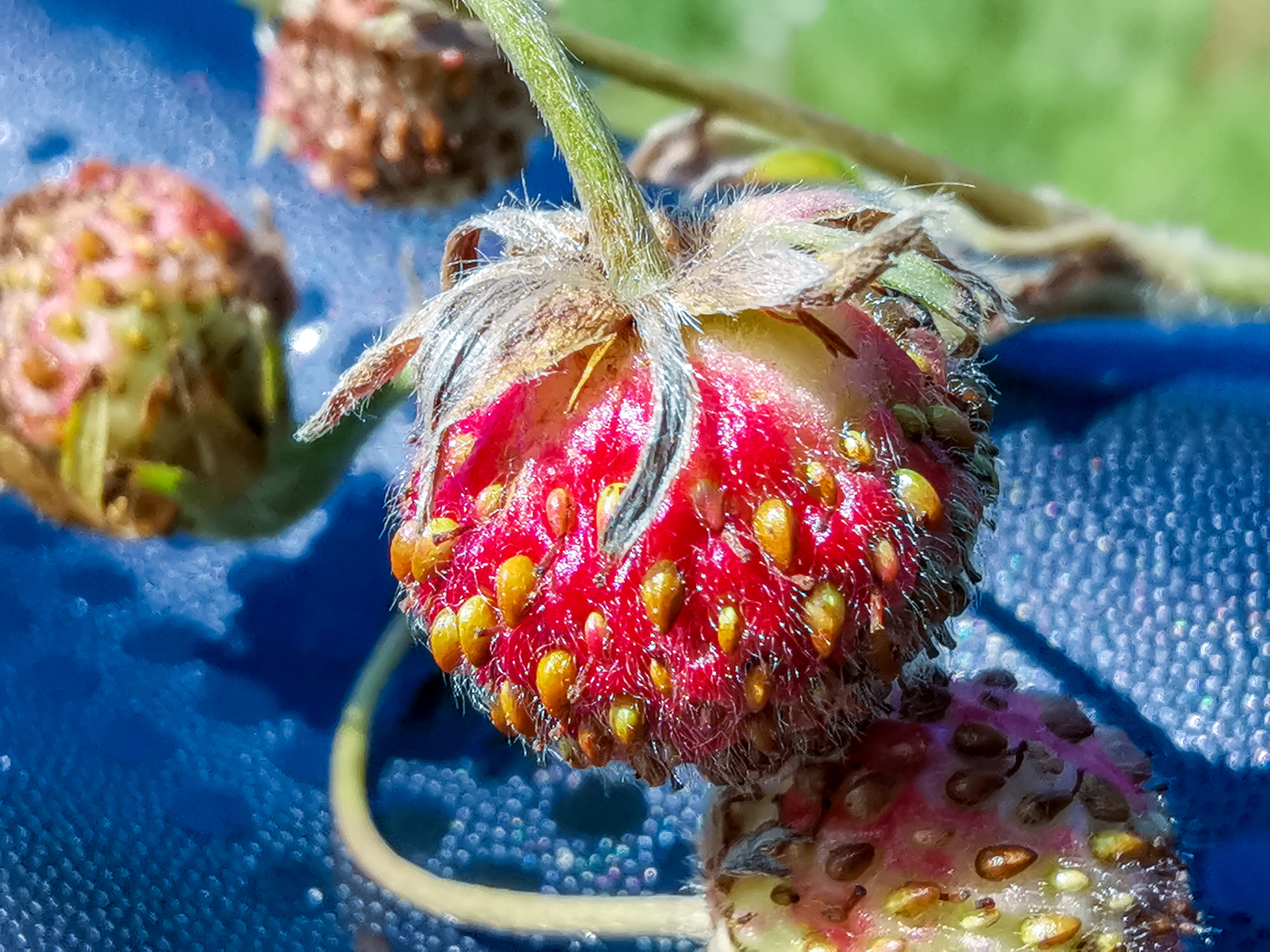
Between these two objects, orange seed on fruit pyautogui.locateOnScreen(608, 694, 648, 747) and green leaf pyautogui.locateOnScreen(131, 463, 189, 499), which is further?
green leaf pyautogui.locateOnScreen(131, 463, 189, 499)

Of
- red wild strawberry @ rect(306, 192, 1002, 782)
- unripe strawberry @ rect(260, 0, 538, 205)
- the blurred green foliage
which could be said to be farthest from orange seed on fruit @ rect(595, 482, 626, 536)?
the blurred green foliage

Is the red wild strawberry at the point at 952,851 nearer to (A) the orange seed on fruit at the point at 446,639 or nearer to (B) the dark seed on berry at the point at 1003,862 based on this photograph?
(B) the dark seed on berry at the point at 1003,862

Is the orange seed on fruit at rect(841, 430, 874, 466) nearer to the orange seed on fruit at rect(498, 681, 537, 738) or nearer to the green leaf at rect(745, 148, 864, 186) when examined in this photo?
the orange seed on fruit at rect(498, 681, 537, 738)

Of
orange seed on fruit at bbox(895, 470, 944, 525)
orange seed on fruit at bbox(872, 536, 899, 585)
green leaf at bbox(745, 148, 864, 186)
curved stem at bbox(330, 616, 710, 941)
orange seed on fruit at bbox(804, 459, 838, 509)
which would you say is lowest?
curved stem at bbox(330, 616, 710, 941)

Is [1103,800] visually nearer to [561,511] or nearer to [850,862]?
[850,862]

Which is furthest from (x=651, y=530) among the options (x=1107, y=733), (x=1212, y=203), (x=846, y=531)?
(x=1212, y=203)

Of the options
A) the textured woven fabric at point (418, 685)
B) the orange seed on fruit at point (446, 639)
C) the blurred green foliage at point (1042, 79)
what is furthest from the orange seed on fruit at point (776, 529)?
the blurred green foliage at point (1042, 79)

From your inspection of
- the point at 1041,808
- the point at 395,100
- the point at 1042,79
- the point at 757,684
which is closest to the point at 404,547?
the point at 757,684
